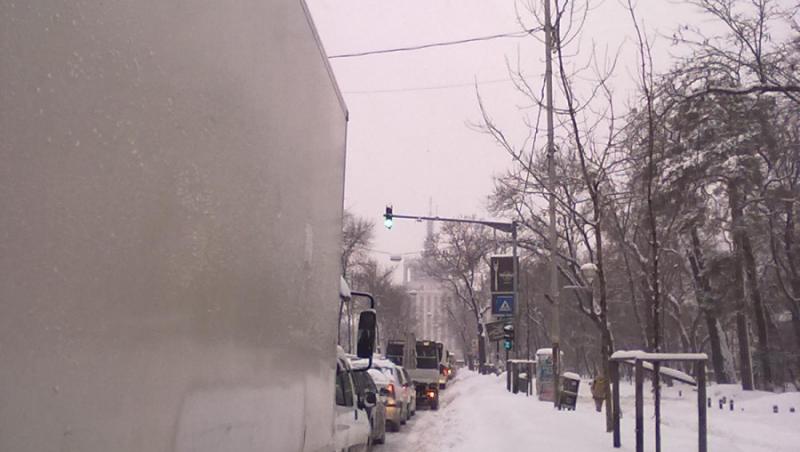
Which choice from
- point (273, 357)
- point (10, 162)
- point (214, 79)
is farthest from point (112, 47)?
point (273, 357)

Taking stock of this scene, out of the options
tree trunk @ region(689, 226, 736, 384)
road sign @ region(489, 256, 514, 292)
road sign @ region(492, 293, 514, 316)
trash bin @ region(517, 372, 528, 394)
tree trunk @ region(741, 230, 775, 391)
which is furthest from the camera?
tree trunk @ region(689, 226, 736, 384)

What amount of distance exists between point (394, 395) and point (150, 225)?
50.2 ft

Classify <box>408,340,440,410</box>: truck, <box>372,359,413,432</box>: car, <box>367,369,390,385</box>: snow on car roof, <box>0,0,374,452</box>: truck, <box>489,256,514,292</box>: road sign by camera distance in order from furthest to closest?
<box>408,340,440,410</box>: truck → <box>489,256,514,292</box>: road sign → <box>372,359,413,432</box>: car → <box>367,369,390,385</box>: snow on car roof → <box>0,0,374,452</box>: truck

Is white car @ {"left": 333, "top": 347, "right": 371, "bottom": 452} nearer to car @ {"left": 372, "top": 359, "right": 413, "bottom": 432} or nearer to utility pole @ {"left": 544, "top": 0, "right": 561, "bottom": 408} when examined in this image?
utility pole @ {"left": 544, "top": 0, "right": 561, "bottom": 408}

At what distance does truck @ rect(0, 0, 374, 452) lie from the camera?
142cm

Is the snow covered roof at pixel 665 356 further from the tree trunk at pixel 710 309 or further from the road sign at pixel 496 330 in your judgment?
the road sign at pixel 496 330

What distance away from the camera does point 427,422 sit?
19703 millimetres

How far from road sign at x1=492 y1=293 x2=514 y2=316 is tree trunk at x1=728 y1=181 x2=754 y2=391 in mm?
8482

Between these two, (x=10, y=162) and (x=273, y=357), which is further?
(x=273, y=357)

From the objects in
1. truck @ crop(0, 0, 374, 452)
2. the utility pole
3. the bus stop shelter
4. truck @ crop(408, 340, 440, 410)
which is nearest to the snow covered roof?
the bus stop shelter

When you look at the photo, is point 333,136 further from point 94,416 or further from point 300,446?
point 94,416

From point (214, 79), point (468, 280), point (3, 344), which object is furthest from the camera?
point (468, 280)

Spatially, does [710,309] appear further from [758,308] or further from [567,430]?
[567,430]

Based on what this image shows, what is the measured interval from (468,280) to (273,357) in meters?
47.8
